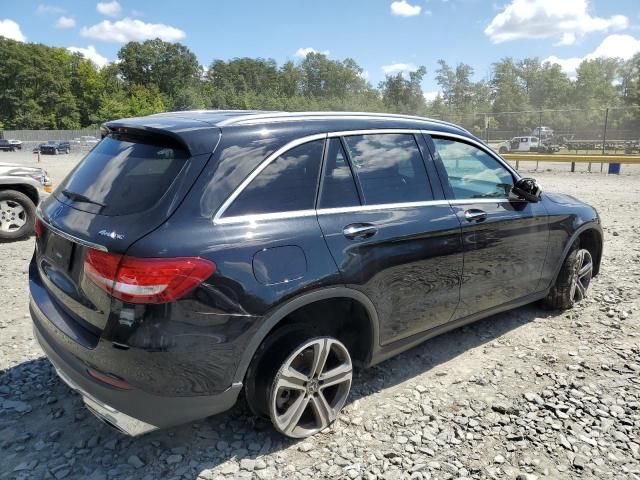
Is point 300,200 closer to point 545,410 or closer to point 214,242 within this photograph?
point 214,242

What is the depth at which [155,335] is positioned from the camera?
7.21 ft

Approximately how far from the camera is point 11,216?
7.46 meters

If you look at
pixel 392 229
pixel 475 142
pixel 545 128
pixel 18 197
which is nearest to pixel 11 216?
pixel 18 197

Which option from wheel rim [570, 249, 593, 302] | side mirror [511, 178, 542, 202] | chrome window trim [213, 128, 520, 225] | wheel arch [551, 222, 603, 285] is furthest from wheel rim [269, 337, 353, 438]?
wheel rim [570, 249, 593, 302]

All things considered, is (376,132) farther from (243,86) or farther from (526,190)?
(243,86)

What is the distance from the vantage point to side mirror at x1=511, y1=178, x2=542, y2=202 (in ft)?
13.0

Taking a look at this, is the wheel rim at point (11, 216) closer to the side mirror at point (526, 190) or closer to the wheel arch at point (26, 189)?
the wheel arch at point (26, 189)

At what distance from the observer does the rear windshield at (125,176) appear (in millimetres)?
2434

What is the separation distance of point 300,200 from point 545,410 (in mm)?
2119

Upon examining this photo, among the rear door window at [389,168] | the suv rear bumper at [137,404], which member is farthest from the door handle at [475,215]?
the suv rear bumper at [137,404]

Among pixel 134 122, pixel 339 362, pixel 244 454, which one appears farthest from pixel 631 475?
pixel 134 122

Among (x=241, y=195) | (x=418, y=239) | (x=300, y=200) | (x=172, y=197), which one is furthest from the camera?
(x=418, y=239)

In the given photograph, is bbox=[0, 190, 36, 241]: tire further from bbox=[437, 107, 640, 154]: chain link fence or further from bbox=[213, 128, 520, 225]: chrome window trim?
bbox=[437, 107, 640, 154]: chain link fence

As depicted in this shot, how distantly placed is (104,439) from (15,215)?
5943 millimetres
